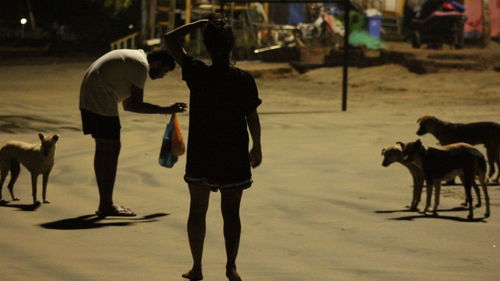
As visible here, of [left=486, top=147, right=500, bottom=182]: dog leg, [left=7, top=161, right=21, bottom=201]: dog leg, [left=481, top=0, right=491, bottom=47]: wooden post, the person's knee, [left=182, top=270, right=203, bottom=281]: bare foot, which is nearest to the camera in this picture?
[left=182, top=270, right=203, bottom=281]: bare foot

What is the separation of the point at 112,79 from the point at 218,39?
2784mm

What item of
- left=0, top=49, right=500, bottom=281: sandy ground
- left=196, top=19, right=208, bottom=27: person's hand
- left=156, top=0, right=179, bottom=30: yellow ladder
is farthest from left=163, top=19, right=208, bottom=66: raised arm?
left=156, top=0, right=179, bottom=30: yellow ladder

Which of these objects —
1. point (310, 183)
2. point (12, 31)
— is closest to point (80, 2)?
point (12, 31)

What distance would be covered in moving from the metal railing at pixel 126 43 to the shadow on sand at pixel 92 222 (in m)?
26.2

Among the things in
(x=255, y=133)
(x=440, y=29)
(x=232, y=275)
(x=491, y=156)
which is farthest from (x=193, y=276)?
(x=440, y=29)

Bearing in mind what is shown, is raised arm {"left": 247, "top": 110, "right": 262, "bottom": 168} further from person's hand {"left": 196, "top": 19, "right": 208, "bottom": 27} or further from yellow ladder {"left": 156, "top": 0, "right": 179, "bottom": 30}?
yellow ladder {"left": 156, "top": 0, "right": 179, "bottom": 30}

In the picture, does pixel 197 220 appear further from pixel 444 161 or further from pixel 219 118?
pixel 444 161

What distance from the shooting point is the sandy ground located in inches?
287

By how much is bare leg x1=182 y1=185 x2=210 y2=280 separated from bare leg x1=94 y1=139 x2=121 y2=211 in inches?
106

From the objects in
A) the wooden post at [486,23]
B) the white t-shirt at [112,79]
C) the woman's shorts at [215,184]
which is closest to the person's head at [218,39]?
the woman's shorts at [215,184]

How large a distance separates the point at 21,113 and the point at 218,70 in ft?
38.9

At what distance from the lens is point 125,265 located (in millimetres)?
7266

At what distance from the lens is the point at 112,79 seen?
893 cm

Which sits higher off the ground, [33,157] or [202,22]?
[202,22]
